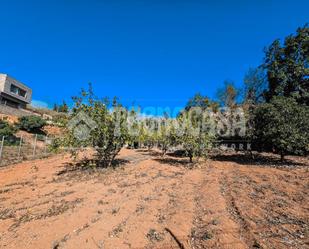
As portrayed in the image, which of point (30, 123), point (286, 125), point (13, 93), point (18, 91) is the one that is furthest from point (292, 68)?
point (18, 91)

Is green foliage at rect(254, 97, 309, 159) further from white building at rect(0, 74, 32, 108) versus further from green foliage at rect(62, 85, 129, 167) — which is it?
white building at rect(0, 74, 32, 108)

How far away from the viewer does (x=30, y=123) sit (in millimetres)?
23062

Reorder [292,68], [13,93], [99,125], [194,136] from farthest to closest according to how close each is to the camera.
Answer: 1. [13,93]
2. [292,68]
3. [194,136]
4. [99,125]

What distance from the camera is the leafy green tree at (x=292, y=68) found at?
51.6ft

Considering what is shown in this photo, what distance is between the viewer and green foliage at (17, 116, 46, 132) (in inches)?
901

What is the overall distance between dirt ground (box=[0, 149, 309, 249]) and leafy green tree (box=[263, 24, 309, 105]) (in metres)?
11.3

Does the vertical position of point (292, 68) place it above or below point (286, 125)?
above

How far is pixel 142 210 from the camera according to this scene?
4.67m

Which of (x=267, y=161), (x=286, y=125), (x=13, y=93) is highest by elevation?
(x=13, y=93)

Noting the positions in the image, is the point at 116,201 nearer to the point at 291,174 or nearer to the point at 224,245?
the point at 224,245
